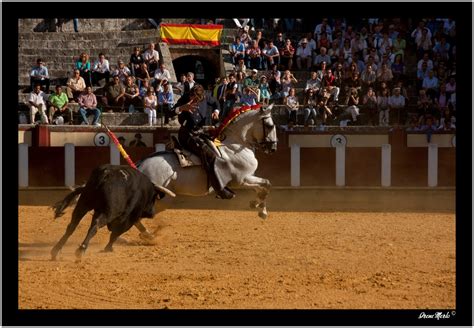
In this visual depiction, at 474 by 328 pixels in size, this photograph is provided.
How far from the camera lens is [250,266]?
9156 millimetres

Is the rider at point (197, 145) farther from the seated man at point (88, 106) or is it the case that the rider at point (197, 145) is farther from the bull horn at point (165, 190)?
the seated man at point (88, 106)

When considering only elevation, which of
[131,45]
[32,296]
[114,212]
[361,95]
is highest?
[131,45]

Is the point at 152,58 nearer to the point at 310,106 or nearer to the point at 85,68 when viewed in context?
the point at 85,68

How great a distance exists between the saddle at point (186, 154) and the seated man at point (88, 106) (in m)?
7.28

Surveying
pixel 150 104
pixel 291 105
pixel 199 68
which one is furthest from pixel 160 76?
pixel 199 68

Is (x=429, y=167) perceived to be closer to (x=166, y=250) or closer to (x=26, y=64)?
(x=166, y=250)

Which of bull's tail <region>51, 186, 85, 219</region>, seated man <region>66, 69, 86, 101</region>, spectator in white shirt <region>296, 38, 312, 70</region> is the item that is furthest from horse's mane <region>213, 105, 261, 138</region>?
spectator in white shirt <region>296, 38, 312, 70</region>

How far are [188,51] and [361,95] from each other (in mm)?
5072

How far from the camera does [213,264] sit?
9.30 m

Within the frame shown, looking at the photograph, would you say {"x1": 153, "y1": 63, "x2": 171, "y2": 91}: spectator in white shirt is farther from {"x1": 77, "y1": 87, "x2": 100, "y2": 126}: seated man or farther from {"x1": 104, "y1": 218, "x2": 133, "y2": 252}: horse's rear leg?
{"x1": 104, "y1": 218, "x2": 133, "y2": 252}: horse's rear leg

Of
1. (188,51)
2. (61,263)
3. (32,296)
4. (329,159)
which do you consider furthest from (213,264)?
(188,51)

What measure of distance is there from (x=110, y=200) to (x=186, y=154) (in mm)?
1995

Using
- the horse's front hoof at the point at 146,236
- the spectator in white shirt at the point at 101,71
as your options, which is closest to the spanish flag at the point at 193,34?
the spectator in white shirt at the point at 101,71

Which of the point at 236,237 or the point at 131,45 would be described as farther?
the point at 131,45
